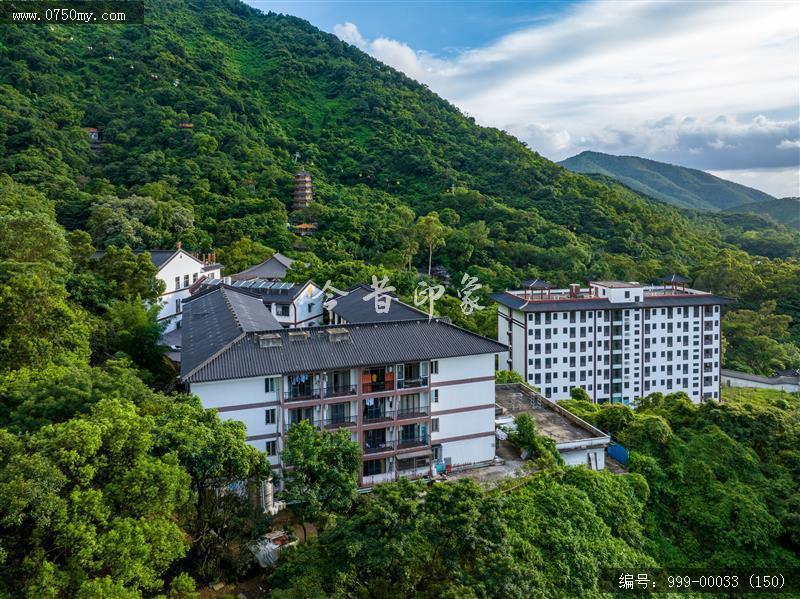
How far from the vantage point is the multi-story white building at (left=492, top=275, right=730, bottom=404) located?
123ft

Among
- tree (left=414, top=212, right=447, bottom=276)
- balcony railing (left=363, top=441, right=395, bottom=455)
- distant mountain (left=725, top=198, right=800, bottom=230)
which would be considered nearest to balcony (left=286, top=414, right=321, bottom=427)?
balcony railing (left=363, top=441, right=395, bottom=455)

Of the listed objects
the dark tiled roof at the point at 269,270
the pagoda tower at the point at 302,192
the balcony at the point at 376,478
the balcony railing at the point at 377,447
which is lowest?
the balcony at the point at 376,478

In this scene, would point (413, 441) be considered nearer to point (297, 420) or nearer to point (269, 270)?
point (297, 420)

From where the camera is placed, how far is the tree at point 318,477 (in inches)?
531

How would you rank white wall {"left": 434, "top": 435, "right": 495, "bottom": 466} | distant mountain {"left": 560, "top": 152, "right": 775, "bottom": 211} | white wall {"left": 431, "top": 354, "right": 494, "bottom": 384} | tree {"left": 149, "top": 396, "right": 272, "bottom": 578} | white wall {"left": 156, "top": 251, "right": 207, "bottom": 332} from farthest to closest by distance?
distant mountain {"left": 560, "top": 152, "right": 775, "bottom": 211} < white wall {"left": 156, "top": 251, "right": 207, "bottom": 332} < white wall {"left": 434, "top": 435, "right": 495, "bottom": 466} < white wall {"left": 431, "top": 354, "right": 494, "bottom": 384} < tree {"left": 149, "top": 396, "right": 272, "bottom": 578}

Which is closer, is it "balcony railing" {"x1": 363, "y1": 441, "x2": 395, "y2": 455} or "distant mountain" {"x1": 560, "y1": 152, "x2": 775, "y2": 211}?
"balcony railing" {"x1": 363, "y1": 441, "x2": 395, "y2": 455}

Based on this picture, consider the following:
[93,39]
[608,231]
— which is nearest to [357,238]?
[608,231]

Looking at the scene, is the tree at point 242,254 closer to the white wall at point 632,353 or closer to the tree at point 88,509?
the white wall at point 632,353

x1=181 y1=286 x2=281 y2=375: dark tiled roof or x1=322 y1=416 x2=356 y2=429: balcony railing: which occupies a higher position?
x1=181 y1=286 x2=281 y2=375: dark tiled roof

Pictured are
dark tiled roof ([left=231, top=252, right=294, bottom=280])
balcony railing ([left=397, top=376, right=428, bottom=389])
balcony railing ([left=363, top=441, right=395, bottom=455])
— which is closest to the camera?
balcony railing ([left=363, top=441, right=395, bottom=455])

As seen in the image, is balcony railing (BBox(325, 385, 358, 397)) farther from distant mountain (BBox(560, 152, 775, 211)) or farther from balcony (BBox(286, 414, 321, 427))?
distant mountain (BBox(560, 152, 775, 211))

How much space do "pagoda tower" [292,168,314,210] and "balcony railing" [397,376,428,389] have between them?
139 ft

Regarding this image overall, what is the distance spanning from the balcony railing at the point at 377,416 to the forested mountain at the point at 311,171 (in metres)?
20.9

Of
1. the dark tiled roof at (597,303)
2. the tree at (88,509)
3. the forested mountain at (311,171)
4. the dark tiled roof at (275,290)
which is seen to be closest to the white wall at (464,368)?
the tree at (88,509)
